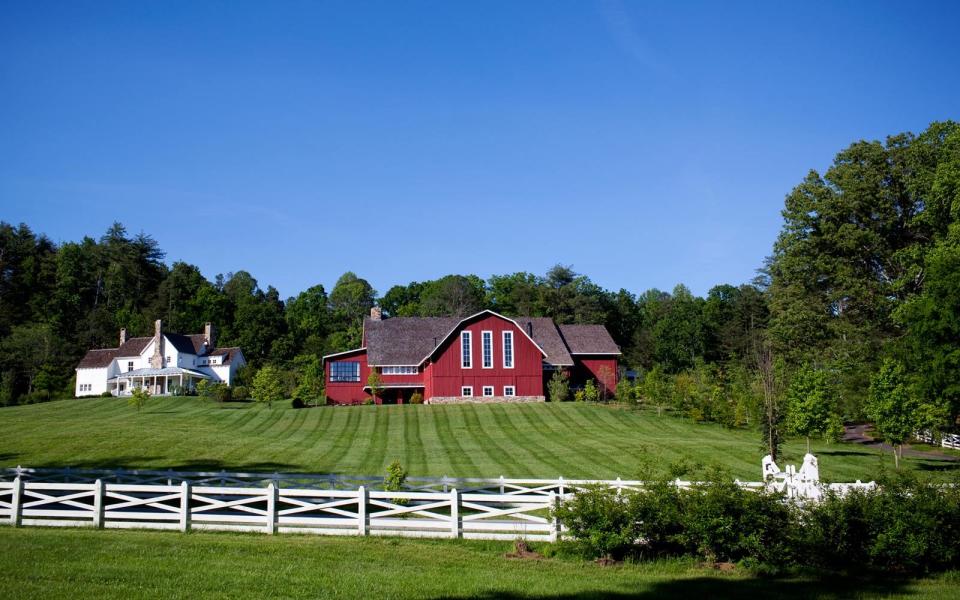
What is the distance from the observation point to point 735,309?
277ft

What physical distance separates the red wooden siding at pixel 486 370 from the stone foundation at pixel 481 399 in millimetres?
286

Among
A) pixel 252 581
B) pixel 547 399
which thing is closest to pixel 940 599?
pixel 252 581

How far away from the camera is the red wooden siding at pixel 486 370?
53000mm

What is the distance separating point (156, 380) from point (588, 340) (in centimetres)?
4174

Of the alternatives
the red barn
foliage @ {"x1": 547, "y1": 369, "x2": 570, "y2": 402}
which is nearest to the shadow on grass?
foliage @ {"x1": 547, "y1": 369, "x2": 570, "y2": 402}

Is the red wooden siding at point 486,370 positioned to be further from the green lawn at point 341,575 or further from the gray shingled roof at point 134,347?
the green lawn at point 341,575

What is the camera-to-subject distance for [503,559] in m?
13.3

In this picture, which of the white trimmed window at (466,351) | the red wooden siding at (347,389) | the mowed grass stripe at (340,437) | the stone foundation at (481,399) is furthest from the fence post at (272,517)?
the red wooden siding at (347,389)

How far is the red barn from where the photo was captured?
53188mm

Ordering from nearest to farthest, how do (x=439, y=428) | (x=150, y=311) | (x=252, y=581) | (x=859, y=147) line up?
(x=252, y=581), (x=439, y=428), (x=859, y=147), (x=150, y=311)

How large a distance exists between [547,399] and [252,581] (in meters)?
44.9

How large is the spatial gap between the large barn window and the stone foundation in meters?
6.64

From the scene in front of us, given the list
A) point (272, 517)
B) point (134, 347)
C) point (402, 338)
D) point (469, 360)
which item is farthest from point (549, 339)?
point (272, 517)

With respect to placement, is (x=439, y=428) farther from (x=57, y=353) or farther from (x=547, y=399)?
(x=57, y=353)
